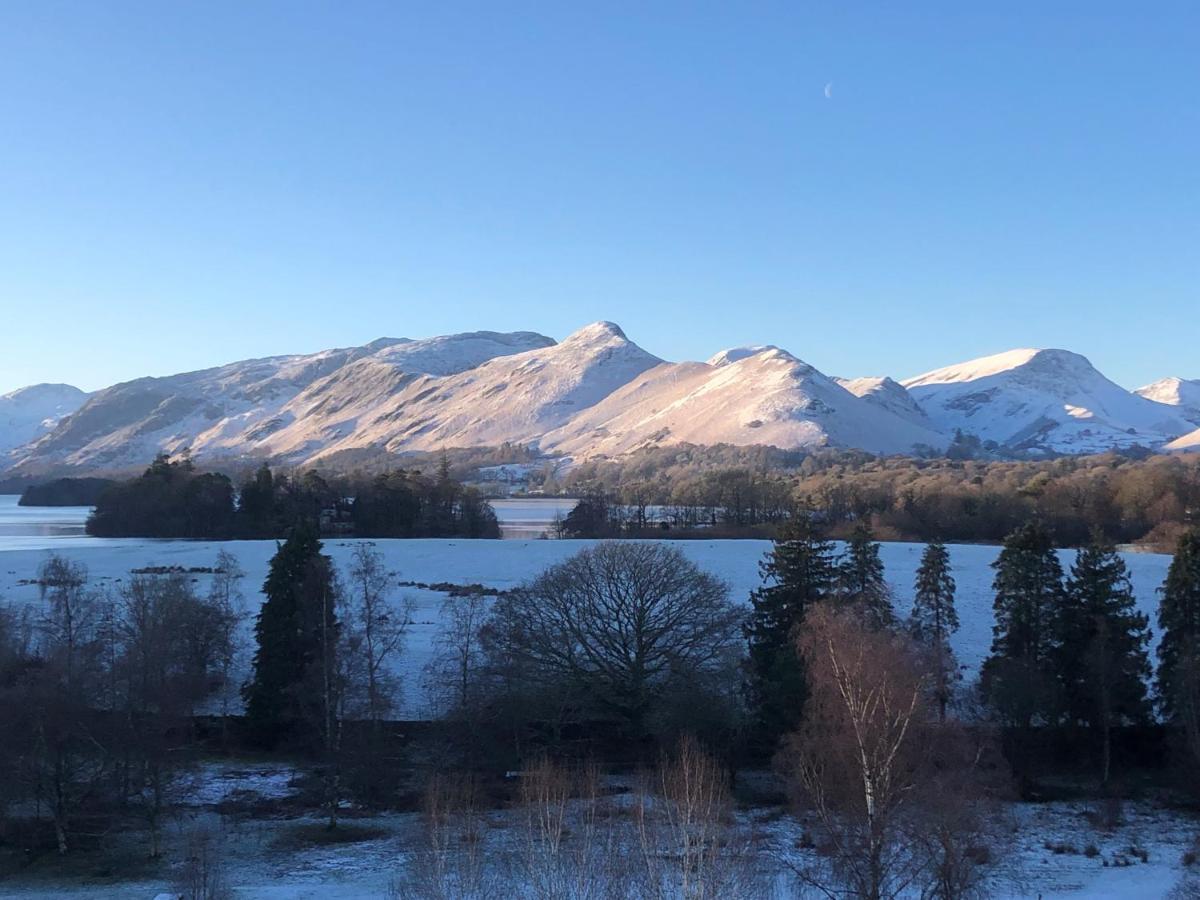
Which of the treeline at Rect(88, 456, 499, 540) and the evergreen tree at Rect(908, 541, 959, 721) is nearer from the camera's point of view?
the evergreen tree at Rect(908, 541, 959, 721)

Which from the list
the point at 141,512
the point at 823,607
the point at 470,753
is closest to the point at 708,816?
the point at 823,607

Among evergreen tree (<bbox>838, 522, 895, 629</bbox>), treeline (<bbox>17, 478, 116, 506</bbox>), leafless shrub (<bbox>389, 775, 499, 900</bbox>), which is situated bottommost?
leafless shrub (<bbox>389, 775, 499, 900</bbox>)

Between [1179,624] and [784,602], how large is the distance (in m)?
12.0

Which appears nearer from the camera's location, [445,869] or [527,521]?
[445,869]

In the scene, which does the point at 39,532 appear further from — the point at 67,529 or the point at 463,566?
the point at 463,566

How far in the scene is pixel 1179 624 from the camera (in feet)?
107

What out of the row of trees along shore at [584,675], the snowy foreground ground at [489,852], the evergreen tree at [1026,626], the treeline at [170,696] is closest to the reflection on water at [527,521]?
the treeline at [170,696]

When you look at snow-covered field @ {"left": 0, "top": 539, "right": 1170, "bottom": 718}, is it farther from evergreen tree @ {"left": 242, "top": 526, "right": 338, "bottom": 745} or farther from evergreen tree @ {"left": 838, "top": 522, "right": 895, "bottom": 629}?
evergreen tree @ {"left": 838, "top": 522, "right": 895, "bottom": 629}

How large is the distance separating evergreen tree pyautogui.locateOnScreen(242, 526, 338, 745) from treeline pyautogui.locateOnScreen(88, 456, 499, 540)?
45.3m

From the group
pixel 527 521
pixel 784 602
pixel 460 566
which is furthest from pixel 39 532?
pixel 784 602

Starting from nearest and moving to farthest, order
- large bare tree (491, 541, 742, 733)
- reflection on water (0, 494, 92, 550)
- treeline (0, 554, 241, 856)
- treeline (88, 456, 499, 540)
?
treeline (0, 554, 241, 856) → large bare tree (491, 541, 742, 733) → reflection on water (0, 494, 92, 550) → treeline (88, 456, 499, 540)

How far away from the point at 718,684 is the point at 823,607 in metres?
6.31

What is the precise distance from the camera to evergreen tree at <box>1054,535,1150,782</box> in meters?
31.1

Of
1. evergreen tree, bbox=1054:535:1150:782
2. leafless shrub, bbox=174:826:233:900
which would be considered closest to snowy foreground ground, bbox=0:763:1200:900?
leafless shrub, bbox=174:826:233:900
